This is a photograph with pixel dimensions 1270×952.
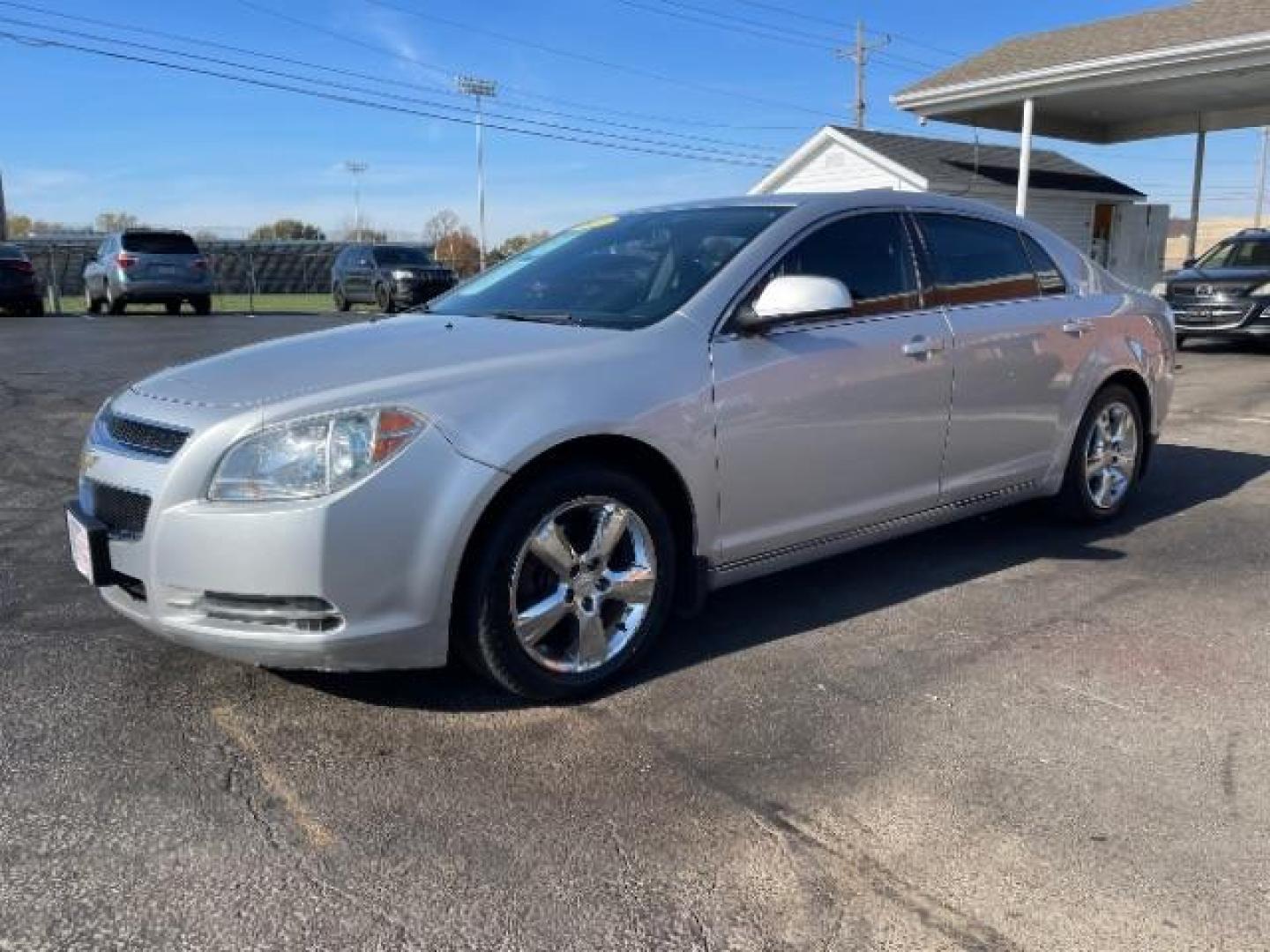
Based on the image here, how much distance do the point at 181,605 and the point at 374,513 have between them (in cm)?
64

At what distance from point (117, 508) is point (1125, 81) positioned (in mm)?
17871

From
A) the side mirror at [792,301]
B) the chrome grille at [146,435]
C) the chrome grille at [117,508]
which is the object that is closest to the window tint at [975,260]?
the side mirror at [792,301]

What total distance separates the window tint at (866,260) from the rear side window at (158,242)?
67.8ft

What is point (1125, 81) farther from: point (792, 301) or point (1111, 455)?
point (792, 301)

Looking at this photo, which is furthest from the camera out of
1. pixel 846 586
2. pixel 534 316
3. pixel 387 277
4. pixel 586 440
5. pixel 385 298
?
pixel 385 298

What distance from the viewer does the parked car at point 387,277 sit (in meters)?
24.9

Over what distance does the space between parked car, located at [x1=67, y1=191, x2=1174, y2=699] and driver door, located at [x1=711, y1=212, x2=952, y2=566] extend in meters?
0.01

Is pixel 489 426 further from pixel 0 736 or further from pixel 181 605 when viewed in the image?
pixel 0 736

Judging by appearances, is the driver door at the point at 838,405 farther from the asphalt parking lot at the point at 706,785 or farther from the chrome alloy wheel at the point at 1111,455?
the chrome alloy wheel at the point at 1111,455

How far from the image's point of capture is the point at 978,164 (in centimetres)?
2609

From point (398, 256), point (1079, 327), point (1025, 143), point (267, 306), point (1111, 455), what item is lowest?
point (1111, 455)

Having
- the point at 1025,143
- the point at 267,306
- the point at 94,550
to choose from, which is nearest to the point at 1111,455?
the point at 94,550

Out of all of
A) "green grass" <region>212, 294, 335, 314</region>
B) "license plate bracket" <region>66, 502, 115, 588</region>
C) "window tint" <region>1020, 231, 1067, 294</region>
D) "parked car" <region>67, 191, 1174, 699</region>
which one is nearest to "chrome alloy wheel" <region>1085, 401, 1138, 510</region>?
"parked car" <region>67, 191, 1174, 699</region>

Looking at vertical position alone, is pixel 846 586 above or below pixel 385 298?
below
